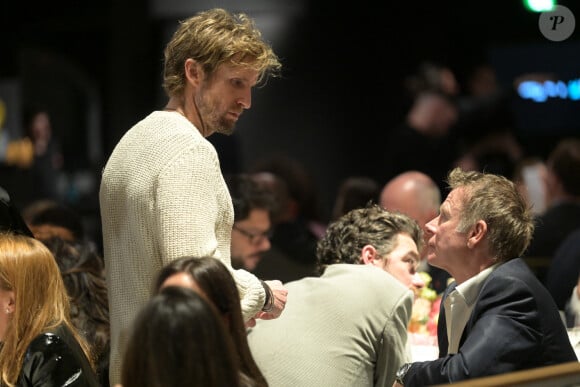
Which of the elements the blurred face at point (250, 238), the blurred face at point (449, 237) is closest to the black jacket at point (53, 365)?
the blurred face at point (449, 237)

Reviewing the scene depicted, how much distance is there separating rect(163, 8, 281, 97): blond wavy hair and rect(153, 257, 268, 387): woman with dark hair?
26.2 inches

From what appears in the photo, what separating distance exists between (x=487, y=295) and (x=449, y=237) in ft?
0.86

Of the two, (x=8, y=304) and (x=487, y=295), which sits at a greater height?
(x=487, y=295)

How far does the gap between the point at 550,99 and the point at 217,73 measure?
542cm

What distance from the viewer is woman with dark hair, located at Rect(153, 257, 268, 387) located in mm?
2660

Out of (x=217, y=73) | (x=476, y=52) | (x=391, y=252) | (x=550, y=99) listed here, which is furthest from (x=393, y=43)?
(x=217, y=73)

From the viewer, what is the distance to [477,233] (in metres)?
3.42

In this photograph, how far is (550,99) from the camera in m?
8.20

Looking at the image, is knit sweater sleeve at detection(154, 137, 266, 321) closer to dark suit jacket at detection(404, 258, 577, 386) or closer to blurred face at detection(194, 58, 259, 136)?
blurred face at detection(194, 58, 259, 136)

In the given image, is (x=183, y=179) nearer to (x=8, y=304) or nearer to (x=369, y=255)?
(x=8, y=304)

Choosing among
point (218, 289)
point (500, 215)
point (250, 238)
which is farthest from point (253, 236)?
point (218, 289)

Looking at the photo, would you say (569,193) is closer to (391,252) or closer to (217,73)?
(391,252)

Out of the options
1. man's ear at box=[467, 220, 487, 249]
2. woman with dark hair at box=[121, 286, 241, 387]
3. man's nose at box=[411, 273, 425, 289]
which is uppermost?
man's ear at box=[467, 220, 487, 249]

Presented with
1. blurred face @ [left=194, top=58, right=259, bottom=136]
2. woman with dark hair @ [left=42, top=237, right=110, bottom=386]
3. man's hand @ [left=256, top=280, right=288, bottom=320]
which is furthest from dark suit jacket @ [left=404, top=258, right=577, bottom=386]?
woman with dark hair @ [left=42, top=237, right=110, bottom=386]
